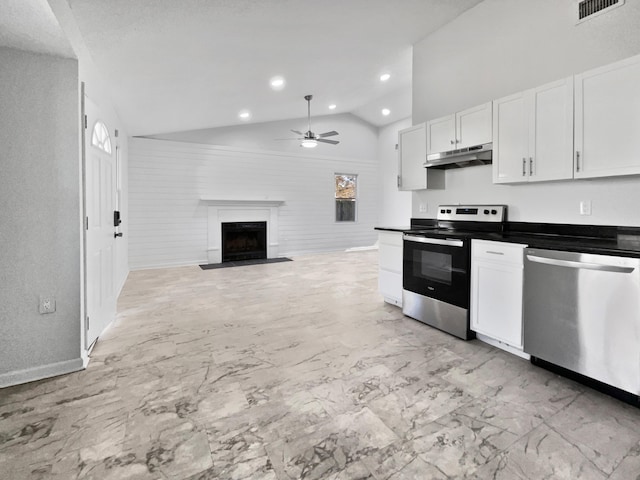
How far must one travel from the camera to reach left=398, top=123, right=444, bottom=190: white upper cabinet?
4125 millimetres

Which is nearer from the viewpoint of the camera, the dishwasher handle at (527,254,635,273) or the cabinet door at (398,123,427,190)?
the dishwasher handle at (527,254,635,273)

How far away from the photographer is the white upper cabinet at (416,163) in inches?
162

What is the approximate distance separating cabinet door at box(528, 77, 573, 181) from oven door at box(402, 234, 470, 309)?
2.96 ft

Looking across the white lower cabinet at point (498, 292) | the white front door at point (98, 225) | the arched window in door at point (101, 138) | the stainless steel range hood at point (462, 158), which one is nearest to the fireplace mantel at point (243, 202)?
the white front door at point (98, 225)

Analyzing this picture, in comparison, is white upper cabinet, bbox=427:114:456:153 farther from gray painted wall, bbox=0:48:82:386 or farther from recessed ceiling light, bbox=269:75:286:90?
gray painted wall, bbox=0:48:82:386

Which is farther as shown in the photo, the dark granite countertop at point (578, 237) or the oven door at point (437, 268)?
the oven door at point (437, 268)

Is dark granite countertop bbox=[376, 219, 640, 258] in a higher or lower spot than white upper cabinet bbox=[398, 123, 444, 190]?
lower

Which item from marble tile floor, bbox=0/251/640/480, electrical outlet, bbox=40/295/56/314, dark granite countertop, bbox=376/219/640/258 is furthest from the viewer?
electrical outlet, bbox=40/295/56/314

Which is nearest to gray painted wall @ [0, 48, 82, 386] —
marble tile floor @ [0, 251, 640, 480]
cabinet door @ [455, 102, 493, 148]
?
marble tile floor @ [0, 251, 640, 480]

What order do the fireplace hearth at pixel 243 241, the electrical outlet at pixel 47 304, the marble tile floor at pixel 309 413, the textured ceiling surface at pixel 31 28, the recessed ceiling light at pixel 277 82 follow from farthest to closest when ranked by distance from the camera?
the fireplace hearth at pixel 243 241
the recessed ceiling light at pixel 277 82
the electrical outlet at pixel 47 304
the textured ceiling surface at pixel 31 28
the marble tile floor at pixel 309 413

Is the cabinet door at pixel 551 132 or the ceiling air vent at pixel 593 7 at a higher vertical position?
the ceiling air vent at pixel 593 7

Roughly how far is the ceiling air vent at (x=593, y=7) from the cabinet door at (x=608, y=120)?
26.0 inches

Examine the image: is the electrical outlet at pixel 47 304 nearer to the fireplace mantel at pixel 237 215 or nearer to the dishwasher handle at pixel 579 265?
the dishwasher handle at pixel 579 265

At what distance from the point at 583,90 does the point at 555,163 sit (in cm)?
56
